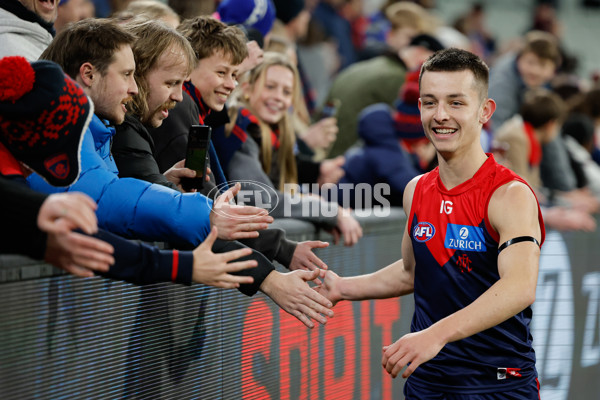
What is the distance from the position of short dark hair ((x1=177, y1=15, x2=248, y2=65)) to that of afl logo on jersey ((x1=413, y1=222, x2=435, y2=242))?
Result: 1293 millimetres

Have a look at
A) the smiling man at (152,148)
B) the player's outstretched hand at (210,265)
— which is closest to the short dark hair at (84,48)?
the smiling man at (152,148)

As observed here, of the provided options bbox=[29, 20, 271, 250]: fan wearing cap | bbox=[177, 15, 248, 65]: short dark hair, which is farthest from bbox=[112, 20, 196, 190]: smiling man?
bbox=[177, 15, 248, 65]: short dark hair

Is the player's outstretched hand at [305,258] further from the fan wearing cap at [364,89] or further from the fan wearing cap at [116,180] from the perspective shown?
the fan wearing cap at [364,89]

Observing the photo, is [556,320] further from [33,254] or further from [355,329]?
[33,254]

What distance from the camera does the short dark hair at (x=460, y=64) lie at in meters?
3.56

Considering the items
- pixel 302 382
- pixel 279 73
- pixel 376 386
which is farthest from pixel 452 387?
pixel 279 73

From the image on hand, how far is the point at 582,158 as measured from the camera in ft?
30.2

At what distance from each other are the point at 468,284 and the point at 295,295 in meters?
0.71

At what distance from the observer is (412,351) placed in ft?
10.1

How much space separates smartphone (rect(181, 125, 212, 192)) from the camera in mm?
Result: 3568

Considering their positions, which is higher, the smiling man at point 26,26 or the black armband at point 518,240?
the smiling man at point 26,26

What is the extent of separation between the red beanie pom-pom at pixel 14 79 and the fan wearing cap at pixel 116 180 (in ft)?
1.26

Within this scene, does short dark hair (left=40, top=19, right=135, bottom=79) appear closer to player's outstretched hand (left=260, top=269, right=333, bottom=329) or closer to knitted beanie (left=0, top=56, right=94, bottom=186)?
knitted beanie (left=0, top=56, right=94, bottom=186)

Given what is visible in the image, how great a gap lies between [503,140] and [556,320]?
2161 millimetres
